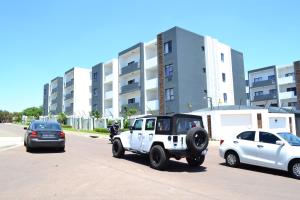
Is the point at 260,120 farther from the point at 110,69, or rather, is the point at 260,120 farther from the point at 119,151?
the point at 110,69

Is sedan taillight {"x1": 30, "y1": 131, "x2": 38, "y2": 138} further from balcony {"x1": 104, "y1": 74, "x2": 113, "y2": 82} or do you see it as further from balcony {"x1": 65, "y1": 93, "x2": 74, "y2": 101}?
balcony {"x1": 65, "y1": 93, "x2": 74, "y2": 101}

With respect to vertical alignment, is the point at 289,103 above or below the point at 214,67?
below

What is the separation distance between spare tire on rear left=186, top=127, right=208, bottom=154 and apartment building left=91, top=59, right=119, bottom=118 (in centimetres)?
3809

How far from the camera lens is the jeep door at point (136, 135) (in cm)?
1216

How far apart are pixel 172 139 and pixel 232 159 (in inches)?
A: 122

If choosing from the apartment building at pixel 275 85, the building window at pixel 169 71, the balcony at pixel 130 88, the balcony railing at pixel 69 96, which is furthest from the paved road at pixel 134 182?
the balcony railing at pixel 69 96

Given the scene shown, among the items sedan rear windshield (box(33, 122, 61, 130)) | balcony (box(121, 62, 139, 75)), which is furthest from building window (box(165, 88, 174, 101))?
sedan rear windshield (box(33, 122, 61, 130))

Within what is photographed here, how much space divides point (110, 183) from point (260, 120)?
76.4 feet

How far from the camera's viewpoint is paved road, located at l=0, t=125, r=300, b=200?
7176 millimetres

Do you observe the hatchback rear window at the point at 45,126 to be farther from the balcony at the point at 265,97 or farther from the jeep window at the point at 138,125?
the balcony at the point at 265,97

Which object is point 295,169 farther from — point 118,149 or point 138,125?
point 118,149

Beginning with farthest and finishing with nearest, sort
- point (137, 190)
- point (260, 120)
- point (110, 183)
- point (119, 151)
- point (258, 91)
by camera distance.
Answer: point (258, 91) → point (260, 120) → point (119, 151) → point (110, 183) → point (137, 190)

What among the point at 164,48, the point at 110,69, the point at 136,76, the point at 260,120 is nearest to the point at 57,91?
the point at 110,69

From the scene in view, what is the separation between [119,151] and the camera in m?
13.6
